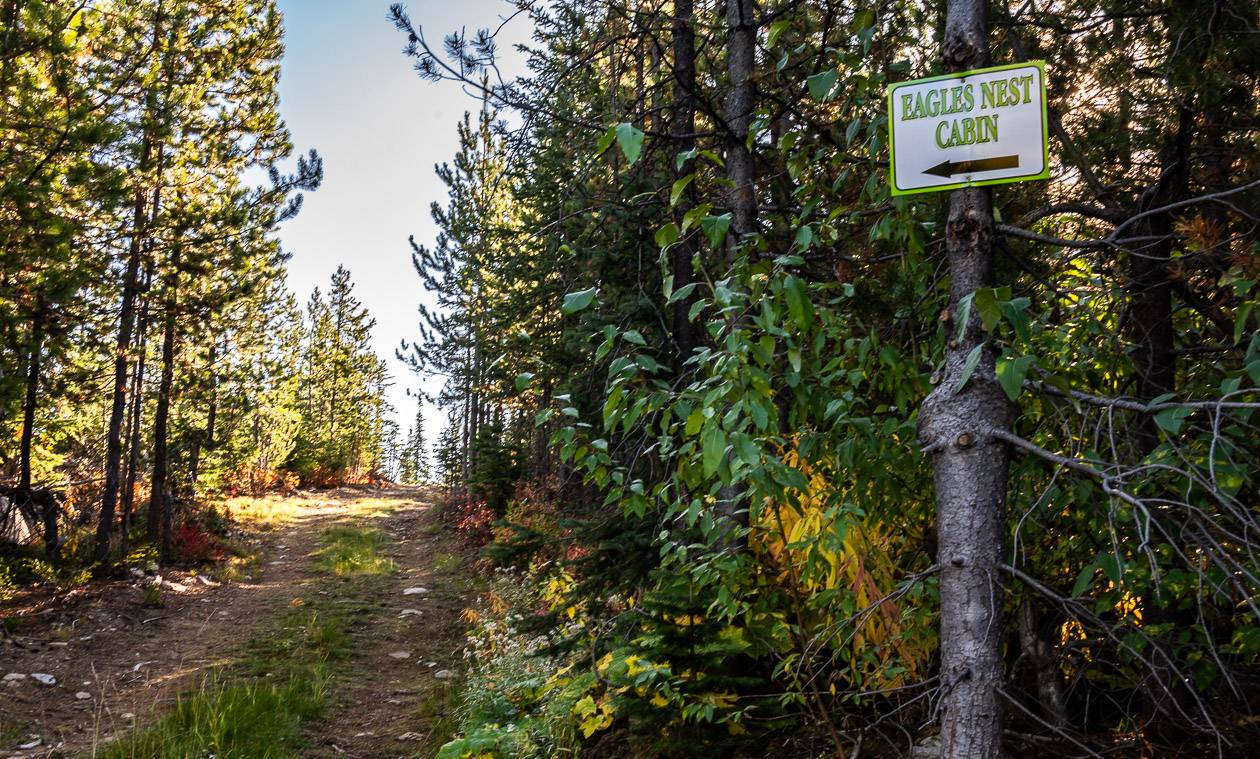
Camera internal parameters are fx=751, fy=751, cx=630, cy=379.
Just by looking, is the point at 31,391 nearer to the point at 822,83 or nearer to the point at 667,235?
the point at 667,235

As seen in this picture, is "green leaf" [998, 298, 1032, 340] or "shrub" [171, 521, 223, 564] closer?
"green leaf" [998, 298, 1032, 340]

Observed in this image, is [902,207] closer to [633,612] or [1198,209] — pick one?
[1198,209]

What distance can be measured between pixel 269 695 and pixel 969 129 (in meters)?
7.06

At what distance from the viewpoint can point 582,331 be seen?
259 inches

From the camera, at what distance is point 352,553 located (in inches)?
586

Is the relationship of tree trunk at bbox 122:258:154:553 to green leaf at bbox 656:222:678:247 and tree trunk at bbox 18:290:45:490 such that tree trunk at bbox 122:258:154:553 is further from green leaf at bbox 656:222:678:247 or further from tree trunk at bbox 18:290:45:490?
green leaf at bbox 656:222:678:247

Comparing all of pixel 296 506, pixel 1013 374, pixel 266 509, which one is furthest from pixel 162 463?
pixel 1013 374

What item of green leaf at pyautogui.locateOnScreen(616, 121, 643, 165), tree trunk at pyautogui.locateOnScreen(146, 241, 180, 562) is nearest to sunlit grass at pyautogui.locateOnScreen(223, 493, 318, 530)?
tree trunk at pyautogui.locateOnScreen(146, 241, 180, 562)

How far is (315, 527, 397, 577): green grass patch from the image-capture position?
13737 mm

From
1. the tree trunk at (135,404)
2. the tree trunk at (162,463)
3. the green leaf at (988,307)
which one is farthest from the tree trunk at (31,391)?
the green leaf at (988,307)

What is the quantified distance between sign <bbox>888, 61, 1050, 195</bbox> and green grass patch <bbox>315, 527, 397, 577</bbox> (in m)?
13.2

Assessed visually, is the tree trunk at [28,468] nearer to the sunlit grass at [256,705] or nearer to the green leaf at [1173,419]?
the sunlit grass at [256,705]

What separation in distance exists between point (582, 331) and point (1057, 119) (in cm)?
415

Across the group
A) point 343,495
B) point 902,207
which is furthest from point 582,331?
point 343,495
